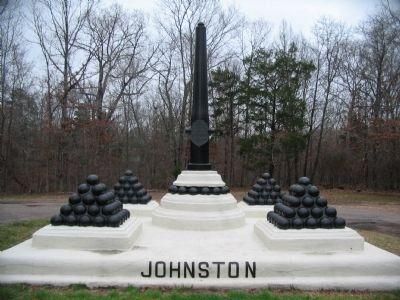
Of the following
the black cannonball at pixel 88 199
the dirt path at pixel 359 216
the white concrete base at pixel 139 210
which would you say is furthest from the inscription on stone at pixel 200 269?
the dirt path at pixel 359 216

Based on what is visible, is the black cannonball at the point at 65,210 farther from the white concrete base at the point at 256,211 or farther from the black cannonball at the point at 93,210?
the white concrete base at the point at 256,211

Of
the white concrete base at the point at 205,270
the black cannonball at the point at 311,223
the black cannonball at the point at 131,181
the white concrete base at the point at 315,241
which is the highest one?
the black cannonball at the point at 131,181

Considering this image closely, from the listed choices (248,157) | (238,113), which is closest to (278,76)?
(238,113)

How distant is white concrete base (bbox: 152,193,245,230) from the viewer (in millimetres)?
8367

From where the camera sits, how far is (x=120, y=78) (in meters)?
29.9

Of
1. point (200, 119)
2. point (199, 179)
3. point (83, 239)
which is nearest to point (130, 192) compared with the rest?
point (199, 179)

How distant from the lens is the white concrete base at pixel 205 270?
18.3 feet

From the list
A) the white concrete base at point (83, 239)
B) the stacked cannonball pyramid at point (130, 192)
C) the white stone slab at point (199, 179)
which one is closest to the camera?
the white concrete base at point (83, 239)

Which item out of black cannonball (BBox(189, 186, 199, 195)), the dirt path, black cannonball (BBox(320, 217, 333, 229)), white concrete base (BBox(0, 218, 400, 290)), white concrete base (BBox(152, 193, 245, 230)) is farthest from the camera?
the dirt path

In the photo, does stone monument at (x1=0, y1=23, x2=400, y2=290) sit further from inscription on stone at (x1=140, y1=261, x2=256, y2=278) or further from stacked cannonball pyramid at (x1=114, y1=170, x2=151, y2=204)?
stacked cannonball pyramid at (x1=114, y1=170, x2=151, y2=204)

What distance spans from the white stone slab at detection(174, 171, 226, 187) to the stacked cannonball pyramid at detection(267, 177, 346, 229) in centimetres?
244

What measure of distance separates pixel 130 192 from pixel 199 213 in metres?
2.59

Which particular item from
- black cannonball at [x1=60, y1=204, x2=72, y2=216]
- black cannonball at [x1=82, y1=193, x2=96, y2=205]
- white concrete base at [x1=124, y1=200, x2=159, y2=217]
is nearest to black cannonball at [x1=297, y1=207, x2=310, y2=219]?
black cannonball at [x1=82, y1=193, x2=96, y2=205]

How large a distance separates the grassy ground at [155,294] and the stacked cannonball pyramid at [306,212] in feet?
4.74
